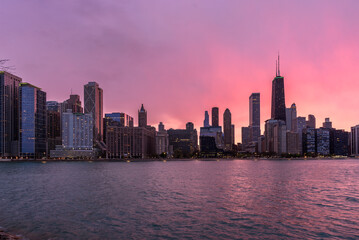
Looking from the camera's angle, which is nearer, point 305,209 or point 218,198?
point 305,209

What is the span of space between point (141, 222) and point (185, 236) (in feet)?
24.9

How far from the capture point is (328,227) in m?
30.2

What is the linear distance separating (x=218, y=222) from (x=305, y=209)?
54.5ft

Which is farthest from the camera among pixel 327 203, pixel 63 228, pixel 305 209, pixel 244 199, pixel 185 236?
pixel 244 199

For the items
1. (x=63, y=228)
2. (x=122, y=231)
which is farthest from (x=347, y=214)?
(x=63, y=228)

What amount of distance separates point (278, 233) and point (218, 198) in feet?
72.8

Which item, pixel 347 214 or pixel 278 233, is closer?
pixel 278 233

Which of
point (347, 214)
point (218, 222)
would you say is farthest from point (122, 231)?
point (347, 214)

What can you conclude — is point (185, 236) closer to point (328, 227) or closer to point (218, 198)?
point (328, 227)

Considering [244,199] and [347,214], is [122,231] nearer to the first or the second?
[244,199]

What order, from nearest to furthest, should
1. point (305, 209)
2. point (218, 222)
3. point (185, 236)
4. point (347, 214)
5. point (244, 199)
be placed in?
1. point (185, 236)
2. point (218, 222)
3. point (347, 214)
4. point (305, 209)
5. point (244, 199)

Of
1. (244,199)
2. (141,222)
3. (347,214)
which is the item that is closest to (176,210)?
(141,222)

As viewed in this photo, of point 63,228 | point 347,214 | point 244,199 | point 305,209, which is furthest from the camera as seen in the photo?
point 244,199

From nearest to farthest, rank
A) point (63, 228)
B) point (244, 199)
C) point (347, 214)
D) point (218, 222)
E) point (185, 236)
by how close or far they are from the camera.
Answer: point (185, 236), point (63, 228), point (218, 222), point (347, 214), point (244, 199)
